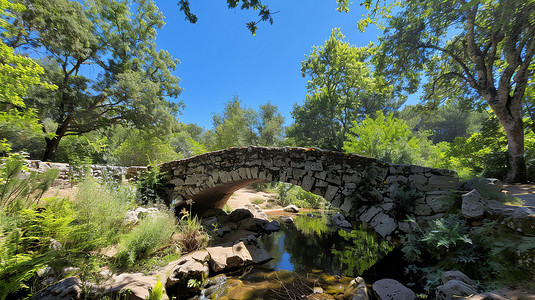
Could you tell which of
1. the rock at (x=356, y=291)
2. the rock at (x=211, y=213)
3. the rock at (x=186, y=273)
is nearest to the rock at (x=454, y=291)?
the rock at (x=356, y=291)

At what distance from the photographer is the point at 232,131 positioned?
2098 cm

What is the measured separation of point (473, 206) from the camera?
289 cm

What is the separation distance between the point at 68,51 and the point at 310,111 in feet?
62.4

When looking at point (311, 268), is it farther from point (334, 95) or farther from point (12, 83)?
point (334, 95)

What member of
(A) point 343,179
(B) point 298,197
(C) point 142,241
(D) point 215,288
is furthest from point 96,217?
(B) point 298,197

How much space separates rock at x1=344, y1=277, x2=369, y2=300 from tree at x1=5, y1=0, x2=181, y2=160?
1178cm

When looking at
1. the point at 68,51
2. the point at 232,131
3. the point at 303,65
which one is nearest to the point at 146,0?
the point at 68,51

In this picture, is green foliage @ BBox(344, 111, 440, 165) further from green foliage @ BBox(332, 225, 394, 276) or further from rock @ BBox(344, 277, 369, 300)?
rock @ BBox(344, 277, 369, 300)

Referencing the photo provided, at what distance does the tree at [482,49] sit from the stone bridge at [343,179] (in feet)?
11.2

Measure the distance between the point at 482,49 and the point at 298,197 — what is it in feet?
35.9

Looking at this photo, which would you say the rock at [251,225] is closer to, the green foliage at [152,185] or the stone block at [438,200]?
the green foliage at [152,185]

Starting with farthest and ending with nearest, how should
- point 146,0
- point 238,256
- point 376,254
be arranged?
point 146,0 → point 376,254 → point 238,256

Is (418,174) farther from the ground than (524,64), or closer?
closer

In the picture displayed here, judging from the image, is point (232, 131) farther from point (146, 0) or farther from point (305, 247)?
point (305, 247)
